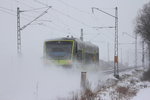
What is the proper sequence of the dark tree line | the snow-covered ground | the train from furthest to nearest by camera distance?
1. the dark tree line
2. the train
3. the snow-covered ground

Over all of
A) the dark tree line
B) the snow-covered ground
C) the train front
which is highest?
the dark tree line

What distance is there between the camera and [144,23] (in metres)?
31.8

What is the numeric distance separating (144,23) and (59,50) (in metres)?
13.4

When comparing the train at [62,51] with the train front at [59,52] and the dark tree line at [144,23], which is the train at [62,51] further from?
the dark tree line at [144,23]

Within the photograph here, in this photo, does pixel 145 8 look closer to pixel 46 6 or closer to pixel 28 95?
pixel 46 6

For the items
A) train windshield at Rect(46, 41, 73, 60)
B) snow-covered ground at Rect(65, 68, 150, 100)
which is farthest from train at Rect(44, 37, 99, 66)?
snow-covered ground at Rect(65, 68, 150, 100)

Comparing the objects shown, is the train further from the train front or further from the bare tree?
the bare tree

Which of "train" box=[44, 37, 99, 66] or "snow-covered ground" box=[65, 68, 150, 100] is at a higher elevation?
"train" box=[44, 37, 99, 66]

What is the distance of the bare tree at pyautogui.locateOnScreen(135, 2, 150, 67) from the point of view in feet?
102

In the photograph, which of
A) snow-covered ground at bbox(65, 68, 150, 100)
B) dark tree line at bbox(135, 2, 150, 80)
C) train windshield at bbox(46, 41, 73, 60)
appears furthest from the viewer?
dark tree line at bbox(135, 2, 150, 80)

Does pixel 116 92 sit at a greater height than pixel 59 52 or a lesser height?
lesser

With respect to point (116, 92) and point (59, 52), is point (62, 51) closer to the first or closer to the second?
point (59, 52)

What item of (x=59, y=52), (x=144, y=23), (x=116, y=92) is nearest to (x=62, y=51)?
(x=59, y=52)

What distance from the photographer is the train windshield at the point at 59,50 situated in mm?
21906
